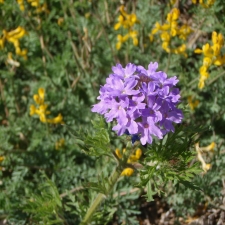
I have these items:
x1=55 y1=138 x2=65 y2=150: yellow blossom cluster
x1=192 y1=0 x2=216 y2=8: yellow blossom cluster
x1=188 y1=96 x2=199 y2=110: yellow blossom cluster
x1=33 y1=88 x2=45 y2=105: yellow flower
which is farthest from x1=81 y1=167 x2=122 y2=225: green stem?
x1=192 y1=0 x2=216 y2=8: yellow blossom cluster

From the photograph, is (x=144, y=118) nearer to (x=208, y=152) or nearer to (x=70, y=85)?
(x=208, y=152)

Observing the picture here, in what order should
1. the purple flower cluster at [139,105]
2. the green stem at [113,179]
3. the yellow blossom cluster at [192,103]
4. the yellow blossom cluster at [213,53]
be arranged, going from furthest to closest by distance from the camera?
the yellow blossom cluster at [192,103] → the yellow blossom cluster at [213,53] → the green stem at [113,179] → the purple flower cluster at [139,105]

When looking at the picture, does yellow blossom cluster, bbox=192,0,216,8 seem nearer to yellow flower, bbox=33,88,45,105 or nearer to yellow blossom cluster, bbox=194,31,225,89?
yellow blossom cluster, bbox=194,31,225,89

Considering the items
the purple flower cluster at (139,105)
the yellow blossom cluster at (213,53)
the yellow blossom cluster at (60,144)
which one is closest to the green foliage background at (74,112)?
the yellow blossom cluster at (60,144)

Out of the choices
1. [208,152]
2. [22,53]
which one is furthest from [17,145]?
→ [208,152]

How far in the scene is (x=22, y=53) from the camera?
13.5 ft

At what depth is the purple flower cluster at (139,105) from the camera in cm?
211

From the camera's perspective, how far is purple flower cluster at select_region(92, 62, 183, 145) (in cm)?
211

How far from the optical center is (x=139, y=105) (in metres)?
2.08

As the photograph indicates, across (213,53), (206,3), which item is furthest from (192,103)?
(206,3)

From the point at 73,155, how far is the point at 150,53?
1583mm

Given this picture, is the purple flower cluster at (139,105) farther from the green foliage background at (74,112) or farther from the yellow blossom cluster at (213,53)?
the yellow blossom cluster at (213,53)

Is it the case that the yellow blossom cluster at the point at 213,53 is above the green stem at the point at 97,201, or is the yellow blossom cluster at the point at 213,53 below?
above

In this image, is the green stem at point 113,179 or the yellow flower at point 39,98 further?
the yellow flower at point 39,98
